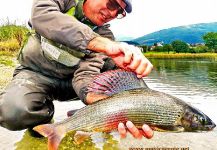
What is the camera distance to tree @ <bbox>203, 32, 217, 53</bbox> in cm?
11150

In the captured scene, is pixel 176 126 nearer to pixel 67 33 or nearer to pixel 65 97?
pixel 67 33

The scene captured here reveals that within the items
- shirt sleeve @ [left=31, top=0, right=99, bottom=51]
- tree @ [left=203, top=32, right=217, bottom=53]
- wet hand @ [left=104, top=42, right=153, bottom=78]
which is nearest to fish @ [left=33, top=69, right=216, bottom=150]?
wet hand @ [left=104, top=42, right=153, bottom=78]

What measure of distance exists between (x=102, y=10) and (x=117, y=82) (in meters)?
1.87

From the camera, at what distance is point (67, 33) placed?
378 centimetres

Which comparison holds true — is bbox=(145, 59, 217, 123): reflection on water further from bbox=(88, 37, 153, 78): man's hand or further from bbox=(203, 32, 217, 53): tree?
bbox=(203, 32, 217, 53): tree

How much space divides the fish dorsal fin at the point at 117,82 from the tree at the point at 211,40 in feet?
349

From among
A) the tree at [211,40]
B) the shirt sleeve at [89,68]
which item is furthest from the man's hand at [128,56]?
the tree at [211,40]

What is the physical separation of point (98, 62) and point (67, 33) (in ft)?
5.41

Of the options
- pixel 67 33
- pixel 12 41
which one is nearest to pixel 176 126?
pixel 67 33

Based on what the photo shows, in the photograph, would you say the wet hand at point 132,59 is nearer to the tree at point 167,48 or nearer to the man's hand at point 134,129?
the man's hand at point 134,129

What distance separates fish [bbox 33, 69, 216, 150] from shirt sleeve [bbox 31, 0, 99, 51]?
1.68ft

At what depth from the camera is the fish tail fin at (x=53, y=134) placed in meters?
3.45

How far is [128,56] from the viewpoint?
2.99 m

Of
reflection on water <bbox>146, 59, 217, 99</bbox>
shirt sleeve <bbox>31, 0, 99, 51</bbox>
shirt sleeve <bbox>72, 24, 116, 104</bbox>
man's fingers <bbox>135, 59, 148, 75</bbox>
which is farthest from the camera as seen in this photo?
reflection on water <bbox>146, 59, 217, 99</bbox>
